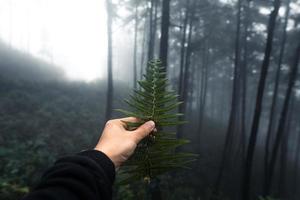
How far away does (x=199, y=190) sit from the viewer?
1983 centimetres

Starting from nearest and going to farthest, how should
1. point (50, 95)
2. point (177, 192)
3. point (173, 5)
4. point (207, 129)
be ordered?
point (177, 192) < point (50, 95) < point (173, 5) < point (207, 129)

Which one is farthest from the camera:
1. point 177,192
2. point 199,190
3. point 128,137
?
point 199,190

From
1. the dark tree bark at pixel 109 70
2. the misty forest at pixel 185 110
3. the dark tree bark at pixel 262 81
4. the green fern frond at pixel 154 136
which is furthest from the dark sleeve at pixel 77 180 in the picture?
the dark tree bark at pixel 109 70

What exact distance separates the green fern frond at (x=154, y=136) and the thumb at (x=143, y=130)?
0.7 inches

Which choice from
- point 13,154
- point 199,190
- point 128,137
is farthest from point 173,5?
point 128,137

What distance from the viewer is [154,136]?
107cm

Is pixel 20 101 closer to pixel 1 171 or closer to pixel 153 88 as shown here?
pixel 1 171

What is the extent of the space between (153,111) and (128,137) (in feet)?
0.51

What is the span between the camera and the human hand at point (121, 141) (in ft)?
3.57

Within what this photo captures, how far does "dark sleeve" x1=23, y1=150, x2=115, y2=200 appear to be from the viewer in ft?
2.50

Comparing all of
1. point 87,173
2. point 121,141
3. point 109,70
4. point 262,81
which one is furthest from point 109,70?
point 87,173

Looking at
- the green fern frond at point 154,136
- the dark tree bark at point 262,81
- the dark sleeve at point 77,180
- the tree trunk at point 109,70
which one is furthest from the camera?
the tree trunk at point 109,70

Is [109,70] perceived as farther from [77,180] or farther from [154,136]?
[77,180]

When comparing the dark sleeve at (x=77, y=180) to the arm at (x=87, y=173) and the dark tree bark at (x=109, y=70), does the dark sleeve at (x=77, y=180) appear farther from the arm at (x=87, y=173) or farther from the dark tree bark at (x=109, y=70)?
the dark tree bark at (x=109, y=70)
